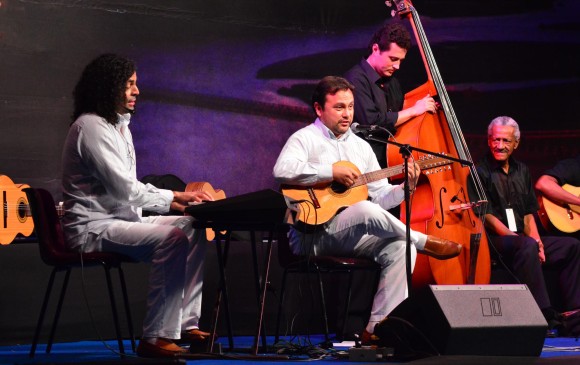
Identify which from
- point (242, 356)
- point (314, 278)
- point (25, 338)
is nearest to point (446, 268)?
point (314, 278)

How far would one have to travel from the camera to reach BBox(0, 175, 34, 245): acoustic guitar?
215 inches

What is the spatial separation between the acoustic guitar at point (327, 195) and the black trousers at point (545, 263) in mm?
1276

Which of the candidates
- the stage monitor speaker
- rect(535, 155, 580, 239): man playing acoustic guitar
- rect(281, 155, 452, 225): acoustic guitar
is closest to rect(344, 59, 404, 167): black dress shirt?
rect(281, 155, 452, 225): acoustic guitar

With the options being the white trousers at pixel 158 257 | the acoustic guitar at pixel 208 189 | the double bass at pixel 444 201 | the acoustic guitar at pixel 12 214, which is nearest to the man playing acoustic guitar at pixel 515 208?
the double bass at pixel 444 201

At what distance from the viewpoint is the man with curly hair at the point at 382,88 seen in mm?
5707

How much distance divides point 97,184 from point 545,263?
11.2 ft

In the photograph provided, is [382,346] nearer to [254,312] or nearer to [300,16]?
[254,312]

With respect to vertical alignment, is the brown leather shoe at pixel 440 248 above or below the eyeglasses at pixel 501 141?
below

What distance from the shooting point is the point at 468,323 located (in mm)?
3848

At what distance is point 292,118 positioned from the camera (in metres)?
7.01

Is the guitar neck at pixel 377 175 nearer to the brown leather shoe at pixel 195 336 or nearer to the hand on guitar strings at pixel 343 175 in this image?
the hand on guitar strings at pixel 343 175

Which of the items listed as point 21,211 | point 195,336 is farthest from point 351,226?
point 21,211

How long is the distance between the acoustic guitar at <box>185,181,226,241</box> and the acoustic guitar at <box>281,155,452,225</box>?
Result: 93 cm

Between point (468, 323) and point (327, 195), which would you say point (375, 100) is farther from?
point (468, 323)
